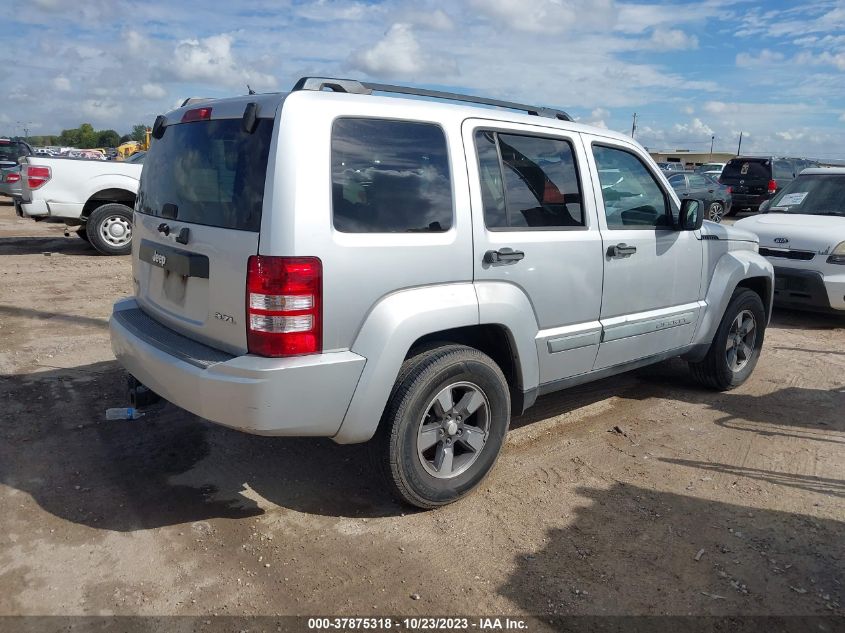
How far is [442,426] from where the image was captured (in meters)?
3.56

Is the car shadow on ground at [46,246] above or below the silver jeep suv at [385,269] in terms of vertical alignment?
below

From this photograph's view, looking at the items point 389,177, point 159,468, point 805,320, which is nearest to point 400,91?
point 389,177

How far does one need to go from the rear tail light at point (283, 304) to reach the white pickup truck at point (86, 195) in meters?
8.56

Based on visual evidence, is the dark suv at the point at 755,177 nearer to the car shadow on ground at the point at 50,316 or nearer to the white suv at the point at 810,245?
the white suv at the point at 810,245

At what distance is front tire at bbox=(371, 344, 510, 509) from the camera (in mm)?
3318

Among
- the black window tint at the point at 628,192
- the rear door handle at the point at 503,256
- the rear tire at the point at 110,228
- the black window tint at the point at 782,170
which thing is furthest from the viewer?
the black window tint at the point at 782,170

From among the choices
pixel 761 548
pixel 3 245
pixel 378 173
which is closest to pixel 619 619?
pixel 761 548

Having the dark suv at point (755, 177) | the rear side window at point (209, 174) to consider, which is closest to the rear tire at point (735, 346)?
the rear side window at point (209, 174)

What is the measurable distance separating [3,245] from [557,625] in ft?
42.7

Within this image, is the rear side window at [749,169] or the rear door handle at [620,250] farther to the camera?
the rear side window at [749,169]

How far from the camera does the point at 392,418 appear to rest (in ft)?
10.8

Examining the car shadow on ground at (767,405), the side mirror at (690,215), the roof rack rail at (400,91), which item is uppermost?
the roof rack rail at (400,91)

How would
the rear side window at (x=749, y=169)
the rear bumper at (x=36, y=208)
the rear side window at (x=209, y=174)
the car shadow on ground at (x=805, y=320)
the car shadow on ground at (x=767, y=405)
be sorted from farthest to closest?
the rear side window at (x=749, y=169)
the rear bumper at (x=36, y=208)
the car shadow on ground at (x=805, y=320)
the car shadow on ground at (x=767, y=405)
the rear side window at (x=209, y=174)

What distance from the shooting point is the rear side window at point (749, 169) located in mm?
20844
